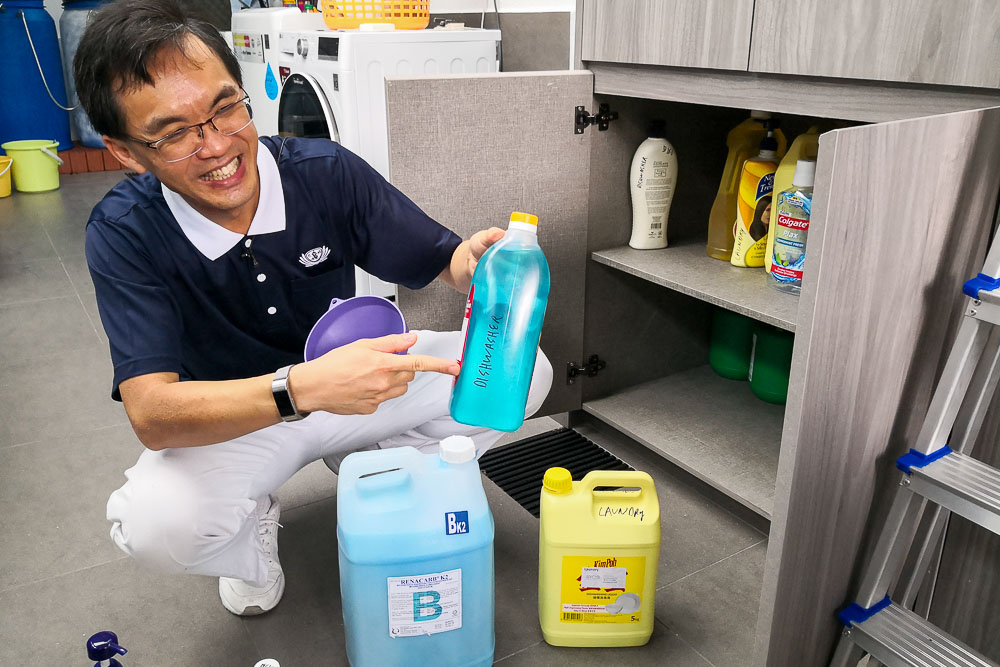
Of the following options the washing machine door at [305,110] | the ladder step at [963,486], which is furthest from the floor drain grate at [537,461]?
the washing machine door at [305,110]

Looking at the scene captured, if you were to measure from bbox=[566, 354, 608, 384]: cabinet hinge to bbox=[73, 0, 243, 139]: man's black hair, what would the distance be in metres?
1.17

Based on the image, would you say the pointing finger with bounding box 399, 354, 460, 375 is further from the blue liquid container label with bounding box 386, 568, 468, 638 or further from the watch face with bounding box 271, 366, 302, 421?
the blue liquid container label with bounding box 386, 568, 468, 638

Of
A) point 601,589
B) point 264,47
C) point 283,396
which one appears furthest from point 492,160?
point 264,47

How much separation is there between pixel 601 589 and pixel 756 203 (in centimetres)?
91

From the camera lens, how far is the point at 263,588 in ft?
5.05

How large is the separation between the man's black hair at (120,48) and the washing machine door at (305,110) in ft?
4.15

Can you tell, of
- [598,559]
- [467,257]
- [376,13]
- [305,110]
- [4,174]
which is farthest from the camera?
[4,174]

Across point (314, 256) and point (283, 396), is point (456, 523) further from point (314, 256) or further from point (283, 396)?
point (314, 256)

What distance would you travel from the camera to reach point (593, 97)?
1859 millimetres

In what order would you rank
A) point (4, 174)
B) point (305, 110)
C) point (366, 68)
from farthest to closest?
point (4, 174) → point (305, 110) → point (366, 68)

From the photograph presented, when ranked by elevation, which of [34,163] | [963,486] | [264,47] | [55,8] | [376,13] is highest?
[55,8]

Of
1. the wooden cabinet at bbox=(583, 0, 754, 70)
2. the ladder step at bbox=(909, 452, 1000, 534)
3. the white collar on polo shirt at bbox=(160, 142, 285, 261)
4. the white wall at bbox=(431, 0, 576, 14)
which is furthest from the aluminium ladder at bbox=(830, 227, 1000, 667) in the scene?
the white wall at bbox=(431, 0, 576, 14)

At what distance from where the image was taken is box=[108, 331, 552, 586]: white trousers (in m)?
1.36

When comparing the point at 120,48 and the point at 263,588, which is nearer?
the point at 120,48
